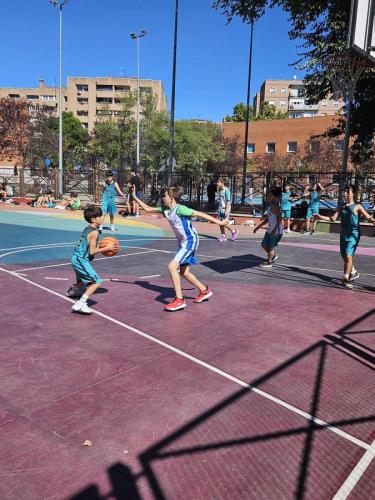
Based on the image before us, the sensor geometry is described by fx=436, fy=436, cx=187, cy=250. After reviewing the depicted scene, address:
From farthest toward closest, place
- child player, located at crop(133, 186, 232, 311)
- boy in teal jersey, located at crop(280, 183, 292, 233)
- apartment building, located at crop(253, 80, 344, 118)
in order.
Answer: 1. apartment building, located at crop(253, 80, 344, 118)
2. boy in teal jersey, located at crop(280, 183, 292, 233)
3. child player, located at crop(133, 186, 232, 311)

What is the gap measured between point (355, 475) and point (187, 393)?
5.19ft

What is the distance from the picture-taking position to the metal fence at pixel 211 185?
20.1 metres

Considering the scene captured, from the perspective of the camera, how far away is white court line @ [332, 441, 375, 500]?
9.11 feet

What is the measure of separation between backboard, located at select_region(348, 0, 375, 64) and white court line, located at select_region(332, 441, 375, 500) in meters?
4.79

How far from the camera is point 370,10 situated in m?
5.82

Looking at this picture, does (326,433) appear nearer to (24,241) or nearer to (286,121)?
(24,241)

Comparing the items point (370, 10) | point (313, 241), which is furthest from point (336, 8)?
point (370, 10)

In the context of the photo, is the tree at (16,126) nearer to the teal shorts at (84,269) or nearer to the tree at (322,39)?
the tree at (322,39)

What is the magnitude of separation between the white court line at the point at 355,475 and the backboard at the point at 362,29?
15.7 feet

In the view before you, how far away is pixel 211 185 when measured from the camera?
23906 mm

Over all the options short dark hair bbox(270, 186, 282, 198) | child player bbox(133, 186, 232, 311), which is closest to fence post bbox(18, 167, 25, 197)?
short dark hair bbox(270, 186, 282, 198)

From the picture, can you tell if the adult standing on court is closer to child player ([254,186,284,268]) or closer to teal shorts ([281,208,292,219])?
teal shorts ([281,208,292,219])

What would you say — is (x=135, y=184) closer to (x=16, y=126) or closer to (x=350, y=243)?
(x=350, y=243)

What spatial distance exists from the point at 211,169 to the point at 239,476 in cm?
4680
